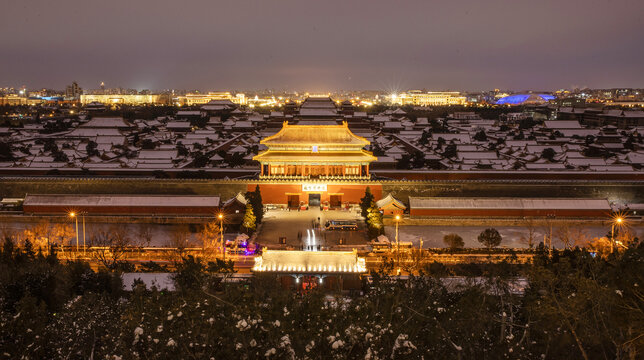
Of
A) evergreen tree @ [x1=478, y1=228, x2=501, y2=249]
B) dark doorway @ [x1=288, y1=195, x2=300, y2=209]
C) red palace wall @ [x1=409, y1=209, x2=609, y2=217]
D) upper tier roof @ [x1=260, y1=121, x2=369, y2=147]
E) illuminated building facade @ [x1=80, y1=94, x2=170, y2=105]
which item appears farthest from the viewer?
illuminated building facade @ [x1=80, y1=94, x2=170, y2=105]

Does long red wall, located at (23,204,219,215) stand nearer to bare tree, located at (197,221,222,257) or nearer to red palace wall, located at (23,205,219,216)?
red palace wall, located at (23,205,219,216)

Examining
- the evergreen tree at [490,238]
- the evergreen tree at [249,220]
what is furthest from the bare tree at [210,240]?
the evergreen tree at [490,238]

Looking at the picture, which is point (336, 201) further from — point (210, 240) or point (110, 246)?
point (110, 246)

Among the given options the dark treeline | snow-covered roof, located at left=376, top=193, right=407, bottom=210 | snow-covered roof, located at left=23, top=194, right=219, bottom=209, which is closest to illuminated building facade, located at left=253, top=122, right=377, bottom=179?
snow-covered roof, located at left=376, top=193, right=407, bottom=210

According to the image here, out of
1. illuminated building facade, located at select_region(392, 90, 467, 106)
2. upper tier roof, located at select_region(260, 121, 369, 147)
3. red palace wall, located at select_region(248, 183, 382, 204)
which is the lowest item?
red palace wall, located at select_region(248, 183, 382, 204)

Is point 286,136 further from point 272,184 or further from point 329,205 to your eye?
point 329,205

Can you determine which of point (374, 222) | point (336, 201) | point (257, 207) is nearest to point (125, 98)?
point (336, 201)

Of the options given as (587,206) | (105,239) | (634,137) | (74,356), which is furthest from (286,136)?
(634,137)
